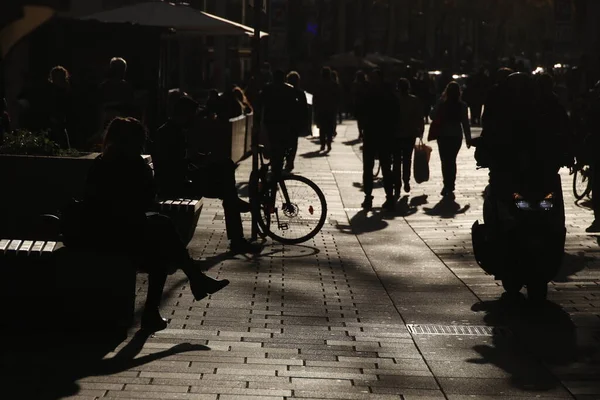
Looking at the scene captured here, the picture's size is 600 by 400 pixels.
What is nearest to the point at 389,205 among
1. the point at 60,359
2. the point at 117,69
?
the point at 117,69

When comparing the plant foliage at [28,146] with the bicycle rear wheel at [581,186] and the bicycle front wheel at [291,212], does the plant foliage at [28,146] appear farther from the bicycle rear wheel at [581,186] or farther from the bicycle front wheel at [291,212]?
the bicycle rear wheel at [581,186]

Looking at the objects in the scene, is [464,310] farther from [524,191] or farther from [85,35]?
[85,35]

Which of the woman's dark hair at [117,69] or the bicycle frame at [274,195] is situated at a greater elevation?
the woman's dark hair at [117,69]

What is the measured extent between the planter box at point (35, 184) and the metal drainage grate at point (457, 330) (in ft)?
11.8

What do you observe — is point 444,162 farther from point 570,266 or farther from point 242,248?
point 570,266

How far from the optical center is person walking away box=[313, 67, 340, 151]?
29.1 m

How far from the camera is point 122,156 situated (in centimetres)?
854

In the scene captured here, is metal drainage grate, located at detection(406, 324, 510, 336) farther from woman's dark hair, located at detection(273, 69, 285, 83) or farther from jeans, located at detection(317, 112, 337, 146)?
jeans, located at detection(317, 112, 337, 146)

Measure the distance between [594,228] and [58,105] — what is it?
18.8 feet

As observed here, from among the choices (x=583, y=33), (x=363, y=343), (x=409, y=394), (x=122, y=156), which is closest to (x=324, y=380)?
(x=409, y=394)

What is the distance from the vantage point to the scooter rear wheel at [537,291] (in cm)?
973

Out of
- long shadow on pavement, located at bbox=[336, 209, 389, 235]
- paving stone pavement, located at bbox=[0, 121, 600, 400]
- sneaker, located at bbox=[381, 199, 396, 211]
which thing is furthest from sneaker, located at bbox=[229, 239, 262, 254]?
sneaker, located at bbox=[381, 199, 396, 211]

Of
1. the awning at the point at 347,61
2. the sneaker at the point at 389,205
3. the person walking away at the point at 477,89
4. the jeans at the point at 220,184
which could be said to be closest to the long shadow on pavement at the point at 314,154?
the person walking away at the point at 477,89

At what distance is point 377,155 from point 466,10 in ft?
294
